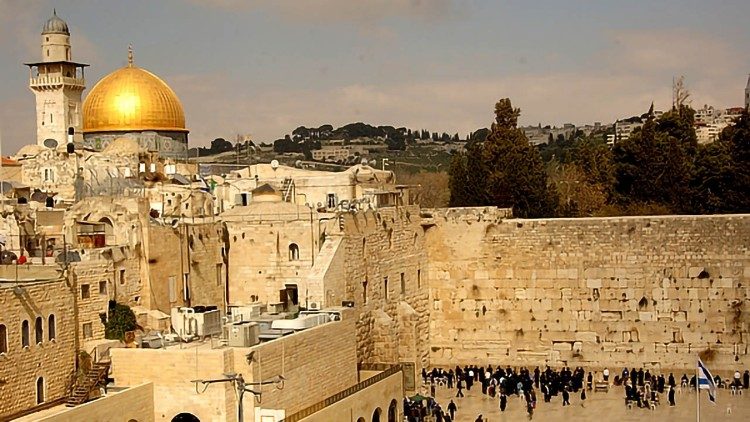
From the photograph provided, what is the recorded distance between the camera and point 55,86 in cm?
3900

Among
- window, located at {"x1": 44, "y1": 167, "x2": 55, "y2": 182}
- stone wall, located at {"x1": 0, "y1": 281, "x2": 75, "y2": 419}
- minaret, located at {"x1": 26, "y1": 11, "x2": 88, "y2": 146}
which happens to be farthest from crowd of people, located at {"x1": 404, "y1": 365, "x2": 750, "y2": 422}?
minaret, located at {"x1": 26, "y1": 11, "x2": 88, "y2": 146}

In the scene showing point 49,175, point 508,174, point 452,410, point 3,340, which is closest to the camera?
point 3,340

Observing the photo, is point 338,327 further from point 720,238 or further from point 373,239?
point 720,238

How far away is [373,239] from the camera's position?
2570 centimetres

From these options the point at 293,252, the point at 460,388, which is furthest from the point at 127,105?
the point at 460,388

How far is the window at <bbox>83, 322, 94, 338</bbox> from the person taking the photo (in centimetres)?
1920

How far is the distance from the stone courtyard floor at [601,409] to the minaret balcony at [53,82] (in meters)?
20.1

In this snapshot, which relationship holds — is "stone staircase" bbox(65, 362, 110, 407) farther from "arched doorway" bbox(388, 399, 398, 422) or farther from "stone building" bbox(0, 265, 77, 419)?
"arched doorway" bbox(388, 399, 398, 422)

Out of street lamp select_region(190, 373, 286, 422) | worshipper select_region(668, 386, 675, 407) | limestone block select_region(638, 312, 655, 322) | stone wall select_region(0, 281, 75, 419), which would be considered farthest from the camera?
limestone block select_region(638, 312, 655, 322)

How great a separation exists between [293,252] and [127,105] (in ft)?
35.4

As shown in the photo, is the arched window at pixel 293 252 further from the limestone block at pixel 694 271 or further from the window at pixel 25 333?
the limestone block at pixel 694 271

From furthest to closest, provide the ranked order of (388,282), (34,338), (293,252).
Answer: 1. (388,282)
2. (293,252)
3. (34,338)

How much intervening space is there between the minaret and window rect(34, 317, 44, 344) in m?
22.0

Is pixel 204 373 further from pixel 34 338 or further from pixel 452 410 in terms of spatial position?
pixel 452 410
